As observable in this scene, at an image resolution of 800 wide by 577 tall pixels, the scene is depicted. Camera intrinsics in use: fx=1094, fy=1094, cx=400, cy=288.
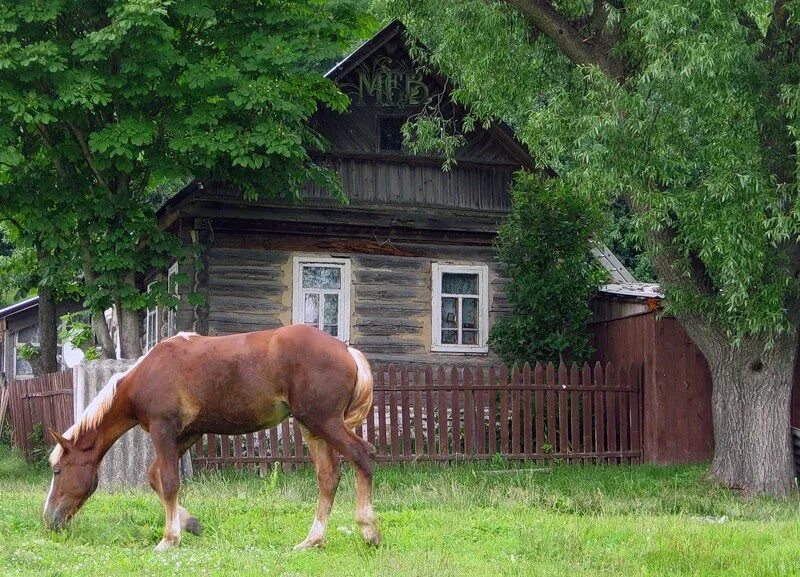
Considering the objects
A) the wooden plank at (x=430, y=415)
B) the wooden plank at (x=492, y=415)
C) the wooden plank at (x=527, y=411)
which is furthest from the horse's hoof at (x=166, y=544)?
the wooden plank at (x=527, y=411)

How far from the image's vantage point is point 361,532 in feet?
26.3

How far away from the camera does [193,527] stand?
8.64 meters

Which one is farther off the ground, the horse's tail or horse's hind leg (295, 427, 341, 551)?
the horse's tail

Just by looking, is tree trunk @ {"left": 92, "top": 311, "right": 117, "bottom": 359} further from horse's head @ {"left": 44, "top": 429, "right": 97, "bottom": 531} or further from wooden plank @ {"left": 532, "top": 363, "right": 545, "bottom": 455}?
horse's head @ {"left": 44, "top": 429, "right": 97, "bottom": 531}

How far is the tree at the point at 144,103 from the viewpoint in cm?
1480

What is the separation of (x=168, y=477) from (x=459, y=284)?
11.7 metres

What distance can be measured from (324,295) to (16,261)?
805cm

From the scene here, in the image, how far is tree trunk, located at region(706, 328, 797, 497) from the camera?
13.5 metres

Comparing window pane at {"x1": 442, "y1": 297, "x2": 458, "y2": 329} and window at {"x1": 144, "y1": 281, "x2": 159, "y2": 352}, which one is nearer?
window pane at {"x1": 442, "y1": 297, "x2": 458, "y2": 329}

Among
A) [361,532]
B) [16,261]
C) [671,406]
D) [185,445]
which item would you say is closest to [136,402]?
[185,445]

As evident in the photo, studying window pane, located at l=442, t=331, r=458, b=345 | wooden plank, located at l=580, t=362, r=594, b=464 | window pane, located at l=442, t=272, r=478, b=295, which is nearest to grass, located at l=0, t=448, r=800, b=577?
wooden plank, located at l=580, t=362, r=594, b=464

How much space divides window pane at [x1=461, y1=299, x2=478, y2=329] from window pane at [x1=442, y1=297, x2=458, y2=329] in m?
0.12

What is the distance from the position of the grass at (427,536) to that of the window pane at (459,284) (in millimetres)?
7337

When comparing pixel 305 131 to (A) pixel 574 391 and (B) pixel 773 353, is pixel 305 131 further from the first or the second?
(B) pixel 773 353
